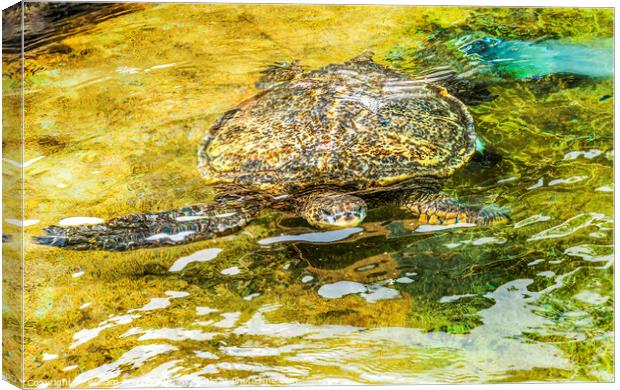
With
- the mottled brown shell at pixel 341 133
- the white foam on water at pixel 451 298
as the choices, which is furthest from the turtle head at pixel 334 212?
the white foam on water at pixel 451 298

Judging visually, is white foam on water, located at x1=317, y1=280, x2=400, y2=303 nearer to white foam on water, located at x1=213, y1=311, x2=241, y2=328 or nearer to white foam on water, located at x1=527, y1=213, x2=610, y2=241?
white foam on water, located at x1=213, y1=311, x2=241, y2=328

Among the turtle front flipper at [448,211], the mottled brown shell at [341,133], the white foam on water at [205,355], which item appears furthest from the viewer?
the mottled brown shell at [341,133]

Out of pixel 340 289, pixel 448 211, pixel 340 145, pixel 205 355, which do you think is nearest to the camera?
pixel 205 355

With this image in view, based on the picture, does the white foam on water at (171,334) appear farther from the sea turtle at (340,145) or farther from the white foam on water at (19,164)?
the white foam on water at (19,164)

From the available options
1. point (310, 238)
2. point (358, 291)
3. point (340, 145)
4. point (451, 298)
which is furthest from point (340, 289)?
point (340, 145)

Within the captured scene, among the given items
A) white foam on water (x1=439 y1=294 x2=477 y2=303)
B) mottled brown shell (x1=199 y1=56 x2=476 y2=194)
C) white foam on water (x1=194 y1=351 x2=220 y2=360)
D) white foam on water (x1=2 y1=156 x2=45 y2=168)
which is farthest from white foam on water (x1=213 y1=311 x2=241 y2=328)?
white foam on water (x1=2 y1=156 x2=45 y2=168)

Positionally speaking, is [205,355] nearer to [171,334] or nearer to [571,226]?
[171,334]

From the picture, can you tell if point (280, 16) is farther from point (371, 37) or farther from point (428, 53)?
point (428, 53)
